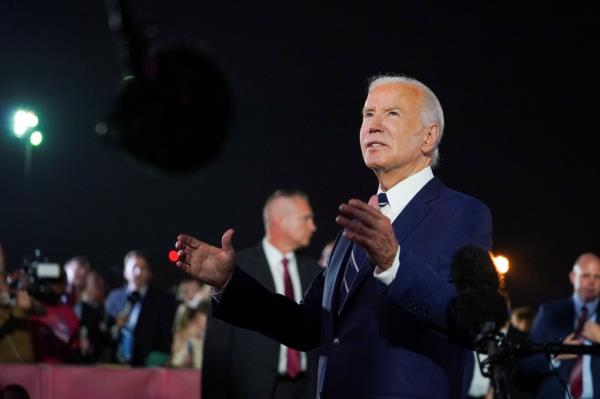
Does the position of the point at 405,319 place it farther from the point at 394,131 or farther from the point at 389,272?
the point at 394,131

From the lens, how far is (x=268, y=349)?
5.94m

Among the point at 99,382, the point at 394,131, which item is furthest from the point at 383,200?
the point at 99,382

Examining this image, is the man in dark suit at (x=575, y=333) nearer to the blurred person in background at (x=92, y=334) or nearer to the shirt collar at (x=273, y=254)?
the shirt collar at (x=273, y=254)

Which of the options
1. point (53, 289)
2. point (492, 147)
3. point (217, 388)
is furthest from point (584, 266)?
point (492, 147)

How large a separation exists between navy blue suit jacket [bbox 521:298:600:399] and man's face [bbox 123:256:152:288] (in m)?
3.68

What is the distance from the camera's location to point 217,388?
5777 mm

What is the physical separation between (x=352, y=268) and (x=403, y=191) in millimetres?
292

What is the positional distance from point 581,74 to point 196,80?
9610 mm

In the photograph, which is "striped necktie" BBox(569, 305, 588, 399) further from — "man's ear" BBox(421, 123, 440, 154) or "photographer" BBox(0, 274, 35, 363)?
"man's ear" BBox(421, 123, 440, 154)

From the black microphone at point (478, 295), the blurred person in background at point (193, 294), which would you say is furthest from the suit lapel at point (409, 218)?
the blurred person in background at point (193, 294)

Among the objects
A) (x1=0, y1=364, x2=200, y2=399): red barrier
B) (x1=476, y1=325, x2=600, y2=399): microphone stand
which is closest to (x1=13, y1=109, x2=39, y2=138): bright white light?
(x1=0, y1=364, x2=200, y2=399): red barrier

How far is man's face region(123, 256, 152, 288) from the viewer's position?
29.9 ft

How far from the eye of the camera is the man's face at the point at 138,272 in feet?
29.9

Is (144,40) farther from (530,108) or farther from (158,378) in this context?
(530,108)
